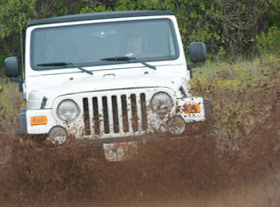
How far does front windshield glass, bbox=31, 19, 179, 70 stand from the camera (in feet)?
24.6

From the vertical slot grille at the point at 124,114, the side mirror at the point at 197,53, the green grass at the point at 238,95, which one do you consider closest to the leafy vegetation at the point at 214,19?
the green grass at the point at 238,95

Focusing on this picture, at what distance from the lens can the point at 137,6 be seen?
24.1 metres

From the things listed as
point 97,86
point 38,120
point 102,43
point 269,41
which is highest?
point 102,43

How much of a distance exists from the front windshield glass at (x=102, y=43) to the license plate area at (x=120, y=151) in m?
1.58

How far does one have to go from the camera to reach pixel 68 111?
6.42m

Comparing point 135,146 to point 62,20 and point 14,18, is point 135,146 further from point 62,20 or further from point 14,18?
point 14,18

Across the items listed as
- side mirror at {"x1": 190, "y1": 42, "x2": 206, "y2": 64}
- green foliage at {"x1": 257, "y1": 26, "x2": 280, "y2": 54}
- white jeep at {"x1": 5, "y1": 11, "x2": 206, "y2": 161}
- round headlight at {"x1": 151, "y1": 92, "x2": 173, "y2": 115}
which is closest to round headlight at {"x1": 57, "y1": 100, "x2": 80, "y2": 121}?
white jeep at {"x1": 5, "y1": 11, "x2": 206, "y2": 161}

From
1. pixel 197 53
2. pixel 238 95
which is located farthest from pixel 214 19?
pixel 197 53

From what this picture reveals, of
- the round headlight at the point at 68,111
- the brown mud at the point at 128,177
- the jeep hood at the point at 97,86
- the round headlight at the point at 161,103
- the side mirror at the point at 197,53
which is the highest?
the side mirror at the point at 197,53

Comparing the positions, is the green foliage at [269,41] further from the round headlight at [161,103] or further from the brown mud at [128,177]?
the brown mud at [128,177]

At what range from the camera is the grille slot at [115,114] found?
20.7 feet

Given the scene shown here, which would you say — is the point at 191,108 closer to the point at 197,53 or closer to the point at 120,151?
the point at 120,151

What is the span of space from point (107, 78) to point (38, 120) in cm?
85

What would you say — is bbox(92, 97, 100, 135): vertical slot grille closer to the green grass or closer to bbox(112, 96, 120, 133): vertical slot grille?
bbox(112, 96, 120, 133): vertical slot grille
